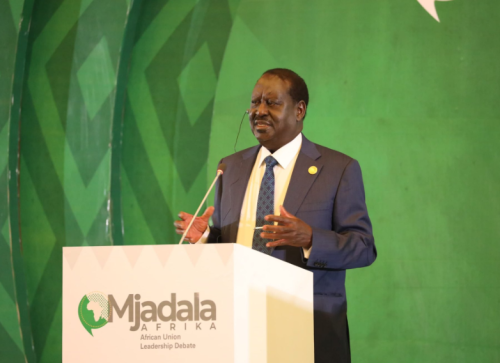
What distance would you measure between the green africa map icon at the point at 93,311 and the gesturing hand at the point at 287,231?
50 cm

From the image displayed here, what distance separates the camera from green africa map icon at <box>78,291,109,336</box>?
1.42 meters

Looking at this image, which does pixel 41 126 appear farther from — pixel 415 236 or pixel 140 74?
pixel 415 236

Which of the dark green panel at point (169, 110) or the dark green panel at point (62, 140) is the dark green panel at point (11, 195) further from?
the dark green panel at point (169, 110)

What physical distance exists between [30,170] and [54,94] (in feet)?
1.73

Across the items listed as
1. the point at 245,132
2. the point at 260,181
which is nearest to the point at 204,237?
the point at 260,181

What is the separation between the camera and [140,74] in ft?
12.1

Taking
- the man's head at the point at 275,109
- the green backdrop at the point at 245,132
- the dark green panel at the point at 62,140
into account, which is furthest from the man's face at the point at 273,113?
the dark green panel at the point at 62,140

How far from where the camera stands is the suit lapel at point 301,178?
2.12 metres

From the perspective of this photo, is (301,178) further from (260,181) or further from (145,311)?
(145,311)

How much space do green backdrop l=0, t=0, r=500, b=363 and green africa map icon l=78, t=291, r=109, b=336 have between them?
201cm

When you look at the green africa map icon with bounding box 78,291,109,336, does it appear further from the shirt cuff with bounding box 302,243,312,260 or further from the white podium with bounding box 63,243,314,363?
the shirt cuff with bounding box 302,243,312,260

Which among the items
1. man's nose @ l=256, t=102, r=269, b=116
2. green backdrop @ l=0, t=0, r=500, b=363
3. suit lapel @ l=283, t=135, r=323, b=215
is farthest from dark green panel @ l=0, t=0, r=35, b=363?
suit lapel @ l=283, t=135, r=323, b=215

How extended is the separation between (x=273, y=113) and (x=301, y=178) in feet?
1.00

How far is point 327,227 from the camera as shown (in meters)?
2.11
